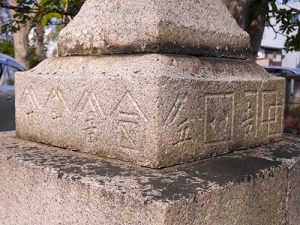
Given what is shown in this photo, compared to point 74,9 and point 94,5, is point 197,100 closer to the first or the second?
point 94,5

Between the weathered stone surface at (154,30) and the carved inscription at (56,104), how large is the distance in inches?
9.0

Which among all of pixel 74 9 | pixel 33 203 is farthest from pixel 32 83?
pixel 74 9

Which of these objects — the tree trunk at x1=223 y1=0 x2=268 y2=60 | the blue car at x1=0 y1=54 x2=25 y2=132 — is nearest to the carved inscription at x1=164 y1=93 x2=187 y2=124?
the tree trunk at x1=223 y1=0 x2=268 y2=60

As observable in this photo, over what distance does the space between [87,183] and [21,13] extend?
3177 mm

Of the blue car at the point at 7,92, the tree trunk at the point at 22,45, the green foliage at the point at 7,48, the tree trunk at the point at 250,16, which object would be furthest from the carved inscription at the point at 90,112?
the green foliage at the point at 7,48

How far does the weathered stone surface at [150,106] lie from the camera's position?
1.65m

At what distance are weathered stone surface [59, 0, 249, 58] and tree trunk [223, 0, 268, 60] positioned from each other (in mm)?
1816

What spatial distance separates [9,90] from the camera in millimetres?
6039

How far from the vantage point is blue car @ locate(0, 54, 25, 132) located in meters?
5.77

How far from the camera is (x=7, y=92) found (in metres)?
5.99

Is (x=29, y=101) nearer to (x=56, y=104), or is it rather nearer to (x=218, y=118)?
(x=56, y=104)

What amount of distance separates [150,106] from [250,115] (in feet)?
2.17

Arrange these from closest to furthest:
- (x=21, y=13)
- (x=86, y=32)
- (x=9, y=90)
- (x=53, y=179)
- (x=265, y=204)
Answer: (x=53, y=179)
(x=265, y=204)
(x=86, y=32)
(x=21, y=13)
(x=9, y=90)

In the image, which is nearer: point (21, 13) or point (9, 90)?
point (21, 13)
